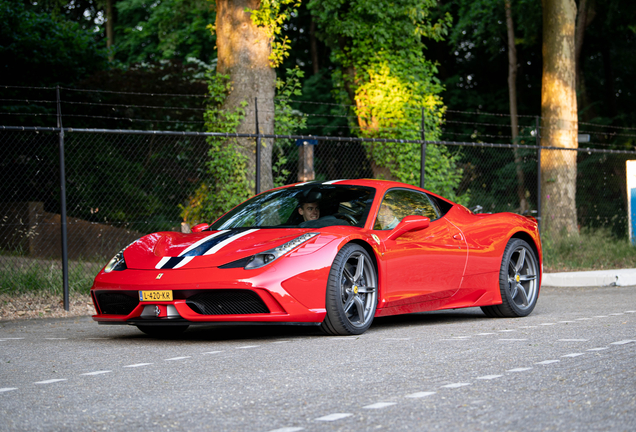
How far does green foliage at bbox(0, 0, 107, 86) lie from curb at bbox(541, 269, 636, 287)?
12475mm

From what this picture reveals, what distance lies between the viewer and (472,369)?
4777 millimetres

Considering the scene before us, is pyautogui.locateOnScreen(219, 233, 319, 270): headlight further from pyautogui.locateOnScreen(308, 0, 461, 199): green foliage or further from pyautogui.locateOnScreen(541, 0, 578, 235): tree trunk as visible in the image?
pyautogui.locateOnScreen(541, 0, 578, 235): tree trunk

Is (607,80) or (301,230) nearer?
(301,230)

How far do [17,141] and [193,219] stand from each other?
6.38 metres

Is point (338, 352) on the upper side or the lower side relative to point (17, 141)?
lower

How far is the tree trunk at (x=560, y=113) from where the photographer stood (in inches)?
634

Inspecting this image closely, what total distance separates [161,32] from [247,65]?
14.2m

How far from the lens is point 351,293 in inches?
254

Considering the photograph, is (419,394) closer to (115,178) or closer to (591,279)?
(591,279)

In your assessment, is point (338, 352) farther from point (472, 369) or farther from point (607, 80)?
point (607, 80)

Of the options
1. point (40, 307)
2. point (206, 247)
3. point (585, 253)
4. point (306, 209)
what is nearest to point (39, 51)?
point (40, 307)

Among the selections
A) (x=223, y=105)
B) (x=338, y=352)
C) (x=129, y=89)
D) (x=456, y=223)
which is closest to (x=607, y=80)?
(x=129, y=89)

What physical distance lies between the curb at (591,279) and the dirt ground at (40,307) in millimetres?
6594

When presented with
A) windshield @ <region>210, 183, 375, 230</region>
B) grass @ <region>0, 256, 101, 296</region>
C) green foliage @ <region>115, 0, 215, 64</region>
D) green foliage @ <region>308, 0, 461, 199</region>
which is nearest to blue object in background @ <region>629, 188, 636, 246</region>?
green foliage @ <region>308, 0, 461, 199</region>
